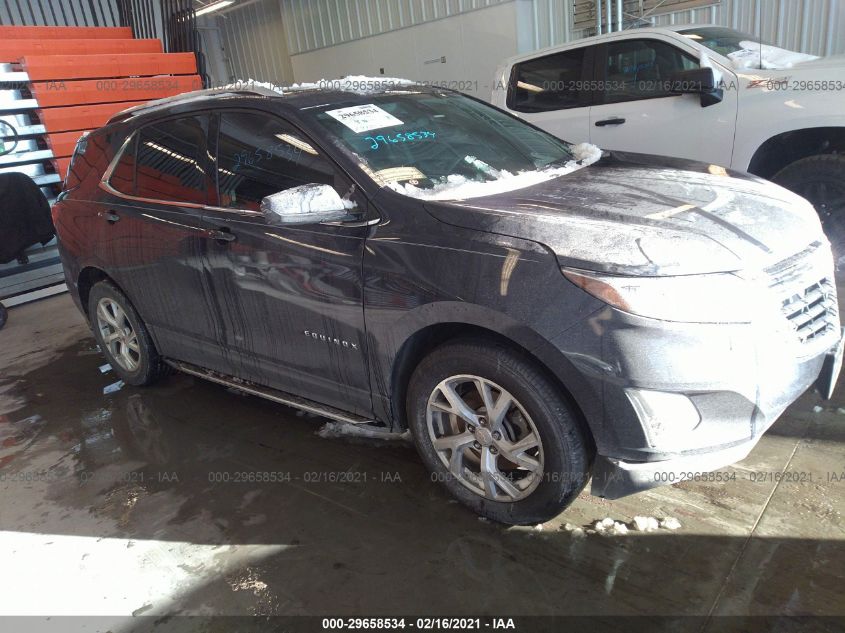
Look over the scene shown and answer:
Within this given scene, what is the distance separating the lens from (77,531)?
9.20 ft

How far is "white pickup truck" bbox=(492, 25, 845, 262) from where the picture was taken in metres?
4.36

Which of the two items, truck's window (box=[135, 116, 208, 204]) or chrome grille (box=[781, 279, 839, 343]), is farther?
truck's window (box=[135, 116, 208, 204])

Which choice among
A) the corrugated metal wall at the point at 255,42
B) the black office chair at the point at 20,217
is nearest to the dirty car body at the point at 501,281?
the black office chair at the point at 20,217

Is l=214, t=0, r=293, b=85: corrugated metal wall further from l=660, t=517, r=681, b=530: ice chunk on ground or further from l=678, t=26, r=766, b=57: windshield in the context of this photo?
l=660, t=517, r=681, b=530: ice chunk on ground

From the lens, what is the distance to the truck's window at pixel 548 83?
18.6ft

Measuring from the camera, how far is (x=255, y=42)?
14406 mm

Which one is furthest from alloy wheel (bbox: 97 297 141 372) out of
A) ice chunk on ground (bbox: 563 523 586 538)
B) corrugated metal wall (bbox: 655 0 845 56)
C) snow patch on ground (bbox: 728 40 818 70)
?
corrugated metal wall (bbox: 655 0 845 56)

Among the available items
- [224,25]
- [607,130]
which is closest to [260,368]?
[607,130]

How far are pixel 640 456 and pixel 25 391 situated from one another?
4314 millimetres

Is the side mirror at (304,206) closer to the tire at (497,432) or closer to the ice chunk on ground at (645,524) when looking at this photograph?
the tire at (497,432)

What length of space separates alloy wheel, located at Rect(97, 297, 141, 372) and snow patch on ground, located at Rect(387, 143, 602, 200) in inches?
89.7

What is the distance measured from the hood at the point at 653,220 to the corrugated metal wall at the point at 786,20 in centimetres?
532

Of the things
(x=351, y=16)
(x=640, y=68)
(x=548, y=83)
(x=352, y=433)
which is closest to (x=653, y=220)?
(x=352, y=433)

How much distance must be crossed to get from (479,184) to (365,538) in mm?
1511
